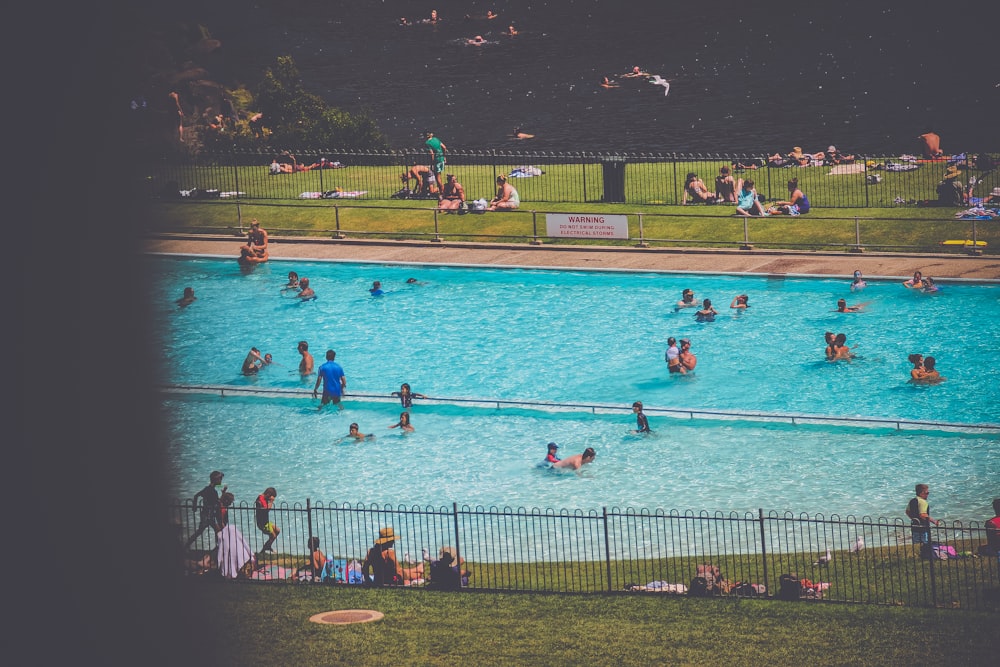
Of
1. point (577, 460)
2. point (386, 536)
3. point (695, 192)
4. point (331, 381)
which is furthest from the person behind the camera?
point (695, 192)

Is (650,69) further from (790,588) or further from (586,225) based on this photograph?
(790,588)

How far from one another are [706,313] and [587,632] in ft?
50.5

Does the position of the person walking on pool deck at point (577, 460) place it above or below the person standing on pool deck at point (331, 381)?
below

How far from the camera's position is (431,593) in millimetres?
19875

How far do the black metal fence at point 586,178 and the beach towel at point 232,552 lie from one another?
2254cm

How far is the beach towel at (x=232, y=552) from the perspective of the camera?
20.9m

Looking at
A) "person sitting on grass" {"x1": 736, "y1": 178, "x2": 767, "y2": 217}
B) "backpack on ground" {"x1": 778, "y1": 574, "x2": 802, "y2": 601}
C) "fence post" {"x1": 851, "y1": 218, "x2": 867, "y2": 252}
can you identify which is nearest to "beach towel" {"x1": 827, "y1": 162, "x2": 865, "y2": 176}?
"person sitting on grass" {"x1": 736, "y1": 178, "x2": 767, "y2": 217}

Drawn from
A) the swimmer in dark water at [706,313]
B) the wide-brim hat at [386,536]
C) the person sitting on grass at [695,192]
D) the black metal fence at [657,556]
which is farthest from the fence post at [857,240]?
the wide-brim hat at [386,536]

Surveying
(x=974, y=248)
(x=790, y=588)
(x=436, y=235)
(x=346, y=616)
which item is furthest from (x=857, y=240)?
(x=346, y=616)

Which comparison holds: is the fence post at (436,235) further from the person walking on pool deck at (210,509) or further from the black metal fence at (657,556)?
the person walking on pool deck at (210,509)

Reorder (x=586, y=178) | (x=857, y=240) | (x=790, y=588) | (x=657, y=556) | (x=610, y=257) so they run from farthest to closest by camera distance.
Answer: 1. (x=586, y=178)
2. (x=610, y=257)
3. (x=857, y=240)
4. (x=657, y=556)
5. (x=790, y=588)

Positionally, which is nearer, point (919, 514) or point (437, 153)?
point (919, 514)

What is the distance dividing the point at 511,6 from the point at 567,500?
192 ft

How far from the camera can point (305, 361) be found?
3080 centimetres
